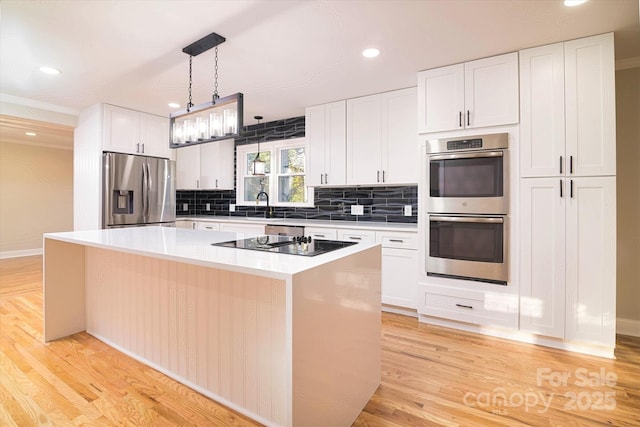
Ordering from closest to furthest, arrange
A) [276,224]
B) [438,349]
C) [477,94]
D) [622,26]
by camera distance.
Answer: [622,26] → [438,349] → [477,94] → [276,224]

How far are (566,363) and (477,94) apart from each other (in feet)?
7.20

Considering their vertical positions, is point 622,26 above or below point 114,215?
above

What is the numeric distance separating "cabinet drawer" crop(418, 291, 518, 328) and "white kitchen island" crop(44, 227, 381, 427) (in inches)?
48.4

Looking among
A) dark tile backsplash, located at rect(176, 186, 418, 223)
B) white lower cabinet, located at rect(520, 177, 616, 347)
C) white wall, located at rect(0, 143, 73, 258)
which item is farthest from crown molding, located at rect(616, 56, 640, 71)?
white wall, located at rect(0, 143, 73, 258)

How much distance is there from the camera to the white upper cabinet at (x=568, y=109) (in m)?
2.36

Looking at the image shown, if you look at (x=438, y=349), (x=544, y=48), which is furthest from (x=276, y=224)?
(x=544, y=48)

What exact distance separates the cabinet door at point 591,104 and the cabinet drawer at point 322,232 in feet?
7.24

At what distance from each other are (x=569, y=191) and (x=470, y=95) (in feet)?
3.62

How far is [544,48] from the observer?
8.34 feet

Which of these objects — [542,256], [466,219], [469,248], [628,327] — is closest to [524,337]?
[542,256]

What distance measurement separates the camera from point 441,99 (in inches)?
116

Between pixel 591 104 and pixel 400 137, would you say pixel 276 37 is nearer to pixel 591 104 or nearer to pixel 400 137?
pixel 400 137

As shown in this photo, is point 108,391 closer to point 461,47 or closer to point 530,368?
point 530,368

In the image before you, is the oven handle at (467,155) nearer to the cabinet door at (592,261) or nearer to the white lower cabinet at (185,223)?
the cabinet door at (592,261)
